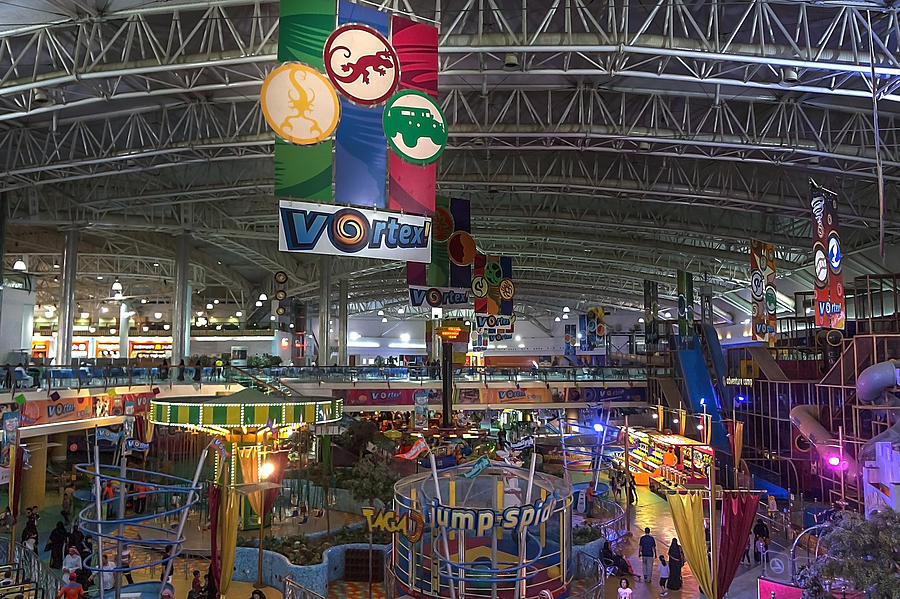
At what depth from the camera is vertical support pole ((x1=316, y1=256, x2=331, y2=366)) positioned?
39.0 m

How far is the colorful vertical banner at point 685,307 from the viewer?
102 feet

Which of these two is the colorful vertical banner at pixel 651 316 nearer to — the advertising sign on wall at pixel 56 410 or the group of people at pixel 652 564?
the group of people at pixel 652 564

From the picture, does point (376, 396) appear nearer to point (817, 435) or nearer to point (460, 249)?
point (460, 249)

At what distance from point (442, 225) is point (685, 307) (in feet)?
→ 50.7

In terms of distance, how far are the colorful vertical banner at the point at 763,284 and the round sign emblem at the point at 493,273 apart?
8931 millimetres

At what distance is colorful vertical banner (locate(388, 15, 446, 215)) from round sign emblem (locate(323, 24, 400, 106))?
388 mm

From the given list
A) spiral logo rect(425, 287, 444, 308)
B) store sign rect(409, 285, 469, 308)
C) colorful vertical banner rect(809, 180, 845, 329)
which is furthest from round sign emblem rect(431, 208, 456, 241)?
colorful vertical banner rect(809, 180, 845, 329)

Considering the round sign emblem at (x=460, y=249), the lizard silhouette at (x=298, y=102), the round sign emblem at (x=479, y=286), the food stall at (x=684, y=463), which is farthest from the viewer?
the round sign emblem at (x=479, y=286)

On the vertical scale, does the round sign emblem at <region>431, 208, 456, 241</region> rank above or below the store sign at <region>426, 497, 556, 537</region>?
above

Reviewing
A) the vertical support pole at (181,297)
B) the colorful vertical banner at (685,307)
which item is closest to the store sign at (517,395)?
the colorful vertical banner at (685,307)

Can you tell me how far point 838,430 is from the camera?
66.0 feet

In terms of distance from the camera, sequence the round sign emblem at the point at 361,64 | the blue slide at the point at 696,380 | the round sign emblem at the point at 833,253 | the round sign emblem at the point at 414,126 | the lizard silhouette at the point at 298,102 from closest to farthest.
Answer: the lizard silhouette at the point at 298,102, the round sign emblem at the point at 361,64, the round sign emblem at the point at 414,126, the round sign emblem at the point at 833,253, the blue slide at the point at 696,380

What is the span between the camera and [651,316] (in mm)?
36969

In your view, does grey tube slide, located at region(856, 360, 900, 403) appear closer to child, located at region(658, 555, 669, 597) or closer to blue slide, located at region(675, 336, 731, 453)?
child, located at region(658, 555, 669, 597)
